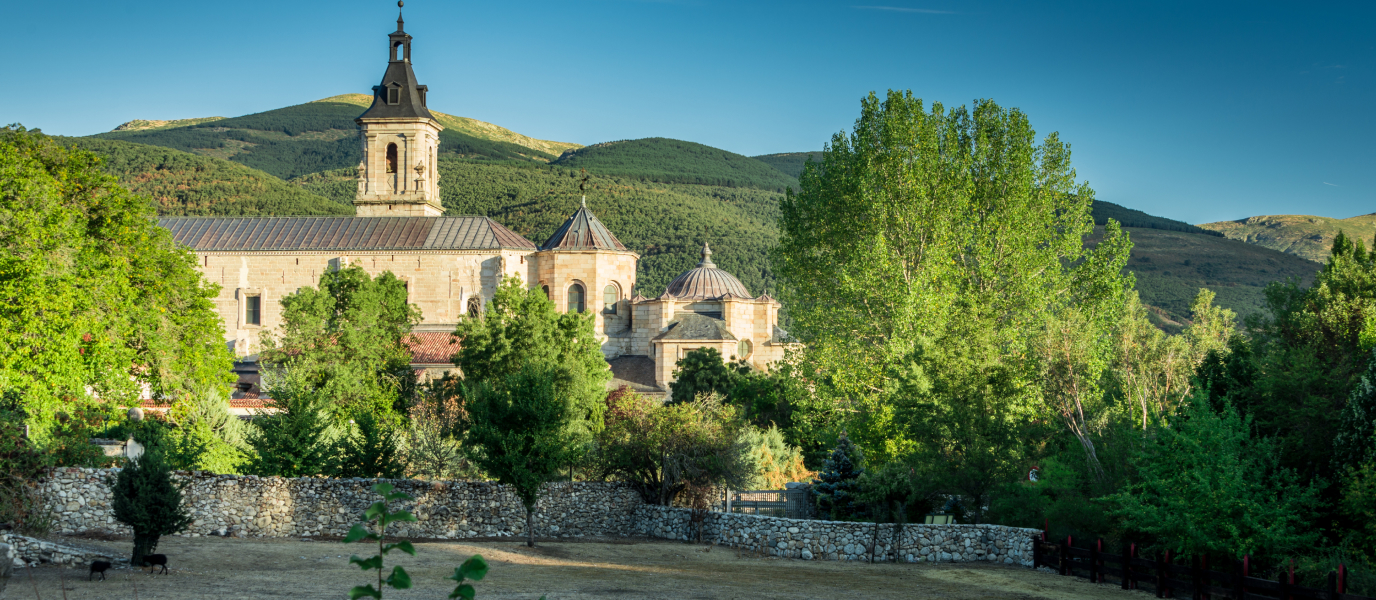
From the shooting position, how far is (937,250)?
928 inches

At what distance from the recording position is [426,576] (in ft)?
50.0

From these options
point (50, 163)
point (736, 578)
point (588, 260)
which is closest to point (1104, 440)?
point (736, 578)

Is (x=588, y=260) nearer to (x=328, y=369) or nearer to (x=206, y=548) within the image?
(x=328, y=369)

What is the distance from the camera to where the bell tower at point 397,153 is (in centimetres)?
5319

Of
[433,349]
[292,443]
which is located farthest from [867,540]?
[433,349]

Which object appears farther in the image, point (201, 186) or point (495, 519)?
point (201, 186)

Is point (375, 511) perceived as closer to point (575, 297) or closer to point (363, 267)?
point (575, 297)

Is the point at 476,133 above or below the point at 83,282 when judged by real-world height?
above

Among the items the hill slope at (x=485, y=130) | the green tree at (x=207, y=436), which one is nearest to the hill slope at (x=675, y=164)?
the hill slope at (x=485, y=130)

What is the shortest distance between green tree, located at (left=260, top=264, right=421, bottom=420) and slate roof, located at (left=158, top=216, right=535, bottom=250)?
983 centimetres

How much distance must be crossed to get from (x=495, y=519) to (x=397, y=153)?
119 feet

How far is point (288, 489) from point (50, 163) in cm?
1025

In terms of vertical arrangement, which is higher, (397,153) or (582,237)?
(397,153)

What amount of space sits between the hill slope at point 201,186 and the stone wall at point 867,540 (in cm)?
7979
